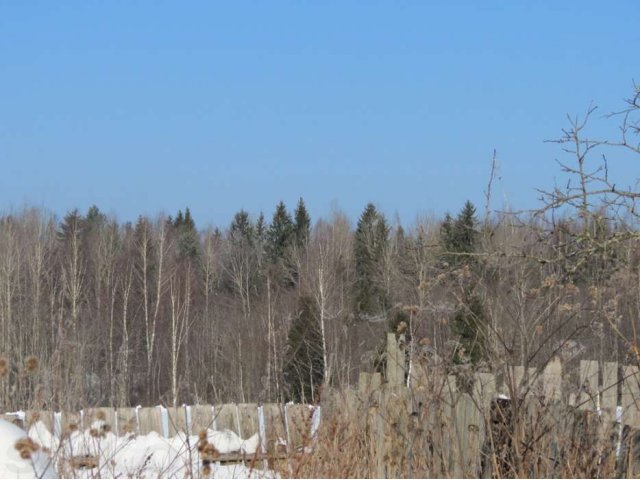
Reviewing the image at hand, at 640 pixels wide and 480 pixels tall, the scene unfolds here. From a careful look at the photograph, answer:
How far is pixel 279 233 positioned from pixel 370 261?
11749 mm

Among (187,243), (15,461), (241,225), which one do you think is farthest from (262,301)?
(15,461)

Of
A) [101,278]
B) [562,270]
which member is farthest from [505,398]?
[101,278]

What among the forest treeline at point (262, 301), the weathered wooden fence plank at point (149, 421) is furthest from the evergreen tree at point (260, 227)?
the weathered wooden fence plank at point (149, 421)

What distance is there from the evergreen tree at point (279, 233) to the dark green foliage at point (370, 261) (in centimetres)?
428

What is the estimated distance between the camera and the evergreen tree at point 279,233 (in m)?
54.2

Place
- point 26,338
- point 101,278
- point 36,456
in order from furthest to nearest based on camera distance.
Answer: point 101,278 < point 26,338 < point 36,456

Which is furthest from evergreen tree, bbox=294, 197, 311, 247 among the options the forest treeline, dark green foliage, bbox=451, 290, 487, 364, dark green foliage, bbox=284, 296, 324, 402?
dark green foliage, bbox=451, 290, 487, 364

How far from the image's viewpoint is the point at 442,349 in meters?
4.82

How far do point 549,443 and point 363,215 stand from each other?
5072 cm

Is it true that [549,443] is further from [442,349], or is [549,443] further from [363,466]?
[363,466]

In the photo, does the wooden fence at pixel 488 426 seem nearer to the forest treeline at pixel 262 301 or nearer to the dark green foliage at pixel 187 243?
the forest treeline at pixel 262 301

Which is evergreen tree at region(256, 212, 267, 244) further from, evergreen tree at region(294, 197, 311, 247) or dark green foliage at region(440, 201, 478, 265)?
dark green foliage at region(440, 201, 478, 265)

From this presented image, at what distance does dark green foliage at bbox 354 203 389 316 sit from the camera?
37.2 metres

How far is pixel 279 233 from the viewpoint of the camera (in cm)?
5559
